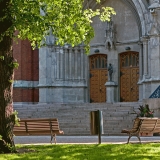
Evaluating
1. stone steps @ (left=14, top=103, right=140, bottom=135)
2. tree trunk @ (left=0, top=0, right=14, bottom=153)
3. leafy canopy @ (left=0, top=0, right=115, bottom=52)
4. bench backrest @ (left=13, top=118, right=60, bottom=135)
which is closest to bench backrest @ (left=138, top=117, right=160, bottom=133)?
bench backrest @ (left=13, top=118, right=60, bottom=135)

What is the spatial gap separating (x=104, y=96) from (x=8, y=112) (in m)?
17.2

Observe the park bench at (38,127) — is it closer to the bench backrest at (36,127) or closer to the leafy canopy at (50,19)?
the bench backrest at (36,127)

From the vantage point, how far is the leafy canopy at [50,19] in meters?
11.3

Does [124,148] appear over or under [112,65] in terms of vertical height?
under

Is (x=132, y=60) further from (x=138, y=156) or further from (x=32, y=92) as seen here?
(x=138, y=156)

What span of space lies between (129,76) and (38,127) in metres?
13.4

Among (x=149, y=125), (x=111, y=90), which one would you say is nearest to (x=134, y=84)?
(x=111, y=90)

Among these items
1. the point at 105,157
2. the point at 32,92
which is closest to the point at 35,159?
the point at 105,157

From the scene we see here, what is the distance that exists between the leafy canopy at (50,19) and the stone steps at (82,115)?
29.0 feet

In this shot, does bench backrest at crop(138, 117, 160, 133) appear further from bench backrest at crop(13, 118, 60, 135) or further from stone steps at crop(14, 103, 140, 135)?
stone steps at crop(14, 103, 140, 135)

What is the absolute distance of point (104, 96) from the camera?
1139 inches

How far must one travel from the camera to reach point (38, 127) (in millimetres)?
15586

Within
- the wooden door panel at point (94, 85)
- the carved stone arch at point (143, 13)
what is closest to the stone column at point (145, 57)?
the carved stone arch at point (143, 13)

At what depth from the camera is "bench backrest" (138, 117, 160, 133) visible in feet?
48.4
